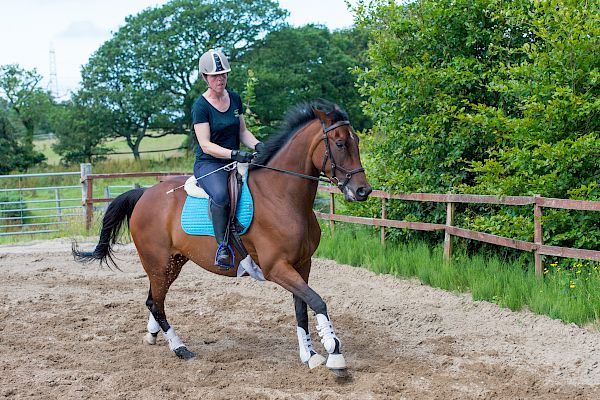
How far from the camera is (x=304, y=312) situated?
238 inches

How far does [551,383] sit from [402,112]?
607 cm

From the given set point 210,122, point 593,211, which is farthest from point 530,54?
point 210,122

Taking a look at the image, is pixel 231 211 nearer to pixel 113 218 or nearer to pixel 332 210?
pixel 113 218

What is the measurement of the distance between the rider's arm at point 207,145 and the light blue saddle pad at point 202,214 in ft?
1.10

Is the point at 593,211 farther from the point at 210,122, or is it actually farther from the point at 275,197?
the point at 210,122

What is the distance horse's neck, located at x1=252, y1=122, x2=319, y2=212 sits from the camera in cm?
588

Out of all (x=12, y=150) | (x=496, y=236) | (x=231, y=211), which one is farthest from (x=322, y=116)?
(x=12, y=150)

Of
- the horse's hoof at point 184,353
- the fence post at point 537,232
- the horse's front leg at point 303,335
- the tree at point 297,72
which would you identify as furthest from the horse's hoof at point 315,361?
the tree at point 297,72

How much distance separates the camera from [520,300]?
750 centimetres

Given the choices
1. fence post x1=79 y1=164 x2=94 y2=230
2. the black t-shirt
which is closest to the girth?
the black t-shirt

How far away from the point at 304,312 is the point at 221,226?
1096 mm

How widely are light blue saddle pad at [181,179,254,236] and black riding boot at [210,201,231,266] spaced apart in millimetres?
128

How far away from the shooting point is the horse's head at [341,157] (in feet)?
17.8

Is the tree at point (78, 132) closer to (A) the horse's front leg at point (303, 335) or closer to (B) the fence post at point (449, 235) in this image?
(B) the fence post at point (449, 235)
